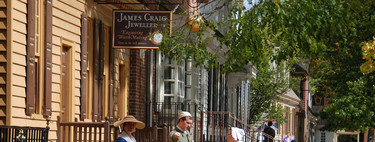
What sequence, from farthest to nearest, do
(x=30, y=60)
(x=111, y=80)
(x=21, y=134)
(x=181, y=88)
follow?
(x=181, y=88) < (x=111, y=80) < (x=30, y=60) < (x=21, y=134)

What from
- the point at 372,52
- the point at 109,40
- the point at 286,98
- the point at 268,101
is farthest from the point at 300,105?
the point at 109,40

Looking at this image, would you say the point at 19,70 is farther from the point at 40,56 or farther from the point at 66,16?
the point at 66,16

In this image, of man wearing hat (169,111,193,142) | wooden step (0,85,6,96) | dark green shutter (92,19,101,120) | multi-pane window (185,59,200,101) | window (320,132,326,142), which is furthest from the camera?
window (320,132,326,142)

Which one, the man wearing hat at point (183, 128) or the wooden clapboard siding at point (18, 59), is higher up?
the wooden clapboard siding at point (18, 59)

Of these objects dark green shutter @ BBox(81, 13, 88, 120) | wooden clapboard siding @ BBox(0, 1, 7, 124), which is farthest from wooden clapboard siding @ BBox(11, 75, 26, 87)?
dark green shutter @ BBox(81, 13, 88, 120)

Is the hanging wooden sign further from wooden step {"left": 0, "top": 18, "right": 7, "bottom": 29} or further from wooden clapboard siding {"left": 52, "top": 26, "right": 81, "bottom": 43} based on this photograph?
wooden step {"left": 0, "top": 18, "right": 7, "bottom": 29}

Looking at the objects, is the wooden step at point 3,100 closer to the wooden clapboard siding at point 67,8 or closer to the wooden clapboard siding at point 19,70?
the wooden clapboard siding at point 19,70

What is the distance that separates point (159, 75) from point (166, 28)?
3679 mm

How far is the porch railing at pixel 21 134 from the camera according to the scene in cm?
1055

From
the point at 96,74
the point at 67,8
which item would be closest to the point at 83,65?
the point at 96,74

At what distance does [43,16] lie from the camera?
1341cm

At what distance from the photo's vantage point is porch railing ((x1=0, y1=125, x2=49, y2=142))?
416 inches

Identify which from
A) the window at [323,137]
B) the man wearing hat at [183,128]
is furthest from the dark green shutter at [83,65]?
the window at [323,137]

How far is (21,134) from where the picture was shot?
10.8m
